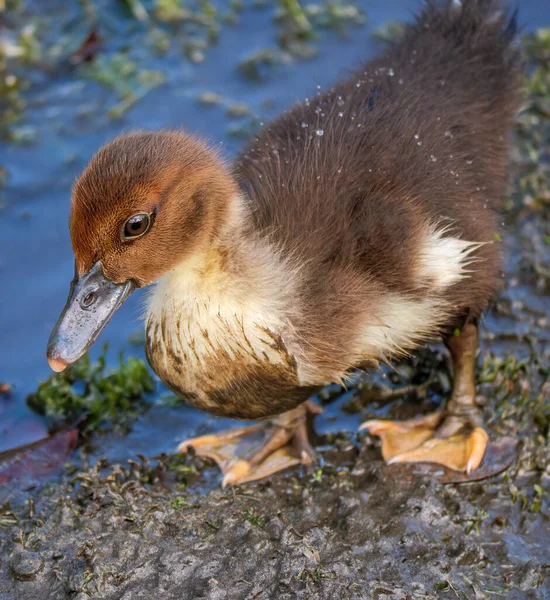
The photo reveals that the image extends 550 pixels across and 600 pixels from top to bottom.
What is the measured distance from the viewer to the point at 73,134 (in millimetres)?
6375

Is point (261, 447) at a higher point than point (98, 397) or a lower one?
lower

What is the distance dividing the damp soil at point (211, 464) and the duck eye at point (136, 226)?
1235mm

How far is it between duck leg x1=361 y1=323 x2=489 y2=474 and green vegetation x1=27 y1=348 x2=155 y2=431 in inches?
47.4

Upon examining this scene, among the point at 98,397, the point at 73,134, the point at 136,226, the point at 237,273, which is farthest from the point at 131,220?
the point at 73,134

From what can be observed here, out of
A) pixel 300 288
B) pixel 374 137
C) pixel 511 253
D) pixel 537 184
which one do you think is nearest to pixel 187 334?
pixel 300 288

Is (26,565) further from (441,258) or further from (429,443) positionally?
(441,258)

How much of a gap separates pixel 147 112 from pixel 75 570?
12.2ft

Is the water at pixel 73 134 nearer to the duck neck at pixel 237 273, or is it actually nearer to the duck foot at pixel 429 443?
the duck foot at pixel 429 443

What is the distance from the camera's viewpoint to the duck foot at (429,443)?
169 inches

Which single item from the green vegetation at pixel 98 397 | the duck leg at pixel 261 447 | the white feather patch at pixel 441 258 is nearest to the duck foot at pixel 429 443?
the duck leg at pixel 261 447

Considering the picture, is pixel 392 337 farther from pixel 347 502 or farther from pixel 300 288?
pixel 347 502

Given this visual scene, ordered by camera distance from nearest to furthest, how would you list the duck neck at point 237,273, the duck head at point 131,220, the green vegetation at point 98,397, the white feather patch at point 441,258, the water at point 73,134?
the duck head at point 131,220 < the duck neck at point 237,273 < the white feather patch at point 441,258 < the green vegetation at point 98,397 < the water at point 73,134

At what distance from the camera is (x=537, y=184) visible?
5.79 m

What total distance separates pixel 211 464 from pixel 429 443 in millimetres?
1043
